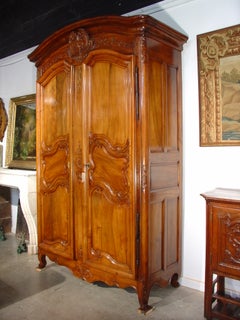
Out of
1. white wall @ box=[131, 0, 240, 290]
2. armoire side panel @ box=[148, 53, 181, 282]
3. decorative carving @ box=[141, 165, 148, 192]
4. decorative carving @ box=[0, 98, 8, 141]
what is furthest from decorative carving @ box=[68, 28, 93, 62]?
decorative carving @ box=[0, 98, 8, 141]

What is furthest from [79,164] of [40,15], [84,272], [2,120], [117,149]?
[2,120]

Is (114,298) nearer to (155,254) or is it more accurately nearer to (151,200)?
(155,254)

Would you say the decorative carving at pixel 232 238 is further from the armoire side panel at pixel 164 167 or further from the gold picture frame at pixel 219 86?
the gold picture frame at pixel 219 86

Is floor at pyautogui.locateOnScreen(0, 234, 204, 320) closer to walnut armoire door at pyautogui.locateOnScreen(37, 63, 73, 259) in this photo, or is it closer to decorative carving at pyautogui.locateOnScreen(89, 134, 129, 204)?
walnut armoire door at pyautogui.locateOnScreen(37, 63, 73, 259)

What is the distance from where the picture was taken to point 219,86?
260cm

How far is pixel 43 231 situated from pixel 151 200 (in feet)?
4.26

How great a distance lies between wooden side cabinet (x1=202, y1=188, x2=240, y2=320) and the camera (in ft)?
6.94

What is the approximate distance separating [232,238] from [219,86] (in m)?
1.22

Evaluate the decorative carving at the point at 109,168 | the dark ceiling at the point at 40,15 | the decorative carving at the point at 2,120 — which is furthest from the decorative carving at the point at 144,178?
the decorative carving at the point at 2,120

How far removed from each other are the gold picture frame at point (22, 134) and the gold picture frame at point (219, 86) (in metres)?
2.33

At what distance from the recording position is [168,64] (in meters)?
2.61

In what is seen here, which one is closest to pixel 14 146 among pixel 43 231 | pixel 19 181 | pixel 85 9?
pixel 19 181

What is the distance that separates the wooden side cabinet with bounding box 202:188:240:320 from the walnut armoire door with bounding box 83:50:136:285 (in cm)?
55

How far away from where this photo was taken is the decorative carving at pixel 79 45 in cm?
262
